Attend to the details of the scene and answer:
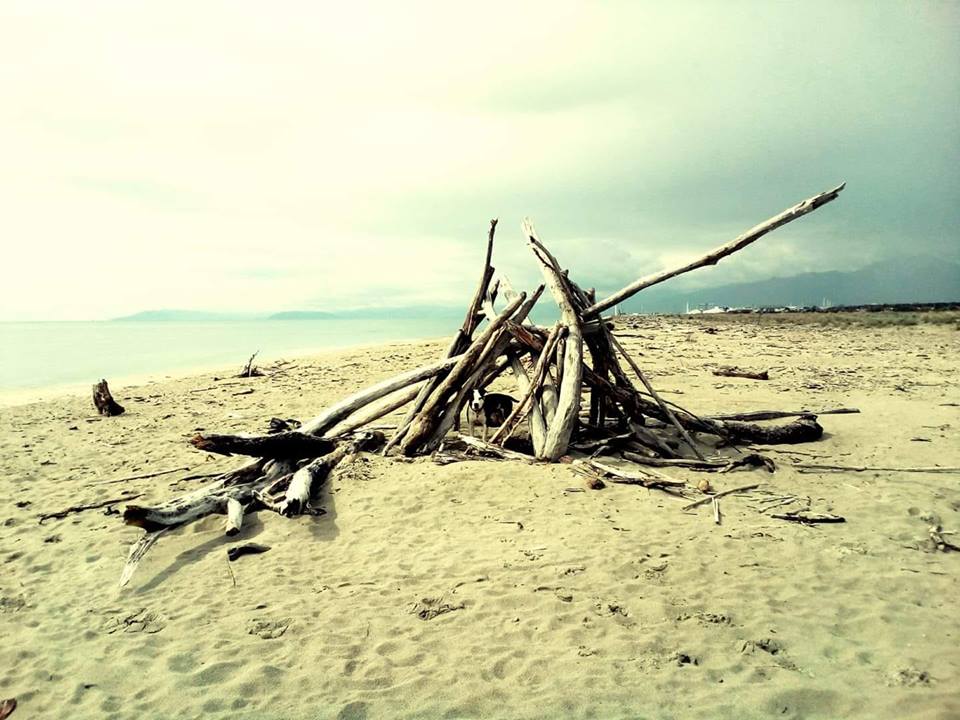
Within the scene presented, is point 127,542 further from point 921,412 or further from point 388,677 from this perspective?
point 921,412

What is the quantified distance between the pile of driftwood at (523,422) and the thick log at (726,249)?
1 cm

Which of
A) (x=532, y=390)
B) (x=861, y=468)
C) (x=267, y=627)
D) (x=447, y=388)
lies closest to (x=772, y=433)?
(x=861, y=468)

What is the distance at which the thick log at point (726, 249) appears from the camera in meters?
5.77

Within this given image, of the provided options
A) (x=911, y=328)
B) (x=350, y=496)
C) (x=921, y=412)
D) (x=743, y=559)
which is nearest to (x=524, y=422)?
(x=350, y=496)

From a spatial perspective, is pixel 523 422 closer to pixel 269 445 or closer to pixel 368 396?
pixel 368 396

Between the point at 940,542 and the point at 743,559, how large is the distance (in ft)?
6.04

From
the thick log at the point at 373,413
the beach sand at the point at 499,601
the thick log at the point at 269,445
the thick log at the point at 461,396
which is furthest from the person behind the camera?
the thick log at the point at 373,413

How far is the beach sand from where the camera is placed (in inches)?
130

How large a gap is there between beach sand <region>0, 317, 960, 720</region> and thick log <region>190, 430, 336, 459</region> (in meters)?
0.75

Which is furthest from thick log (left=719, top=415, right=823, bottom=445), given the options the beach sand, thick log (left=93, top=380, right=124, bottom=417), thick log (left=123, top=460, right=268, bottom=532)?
thick log (left=93, top=380, right=124, bottom=417)

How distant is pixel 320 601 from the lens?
442 centimetres

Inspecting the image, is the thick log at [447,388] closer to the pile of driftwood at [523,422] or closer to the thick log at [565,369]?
the pile of driftwood at [523,422]

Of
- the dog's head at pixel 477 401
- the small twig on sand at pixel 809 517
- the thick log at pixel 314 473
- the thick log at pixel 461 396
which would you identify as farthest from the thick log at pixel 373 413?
the small twig on sand at pixel 809 517

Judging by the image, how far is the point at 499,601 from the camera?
4266 mm
